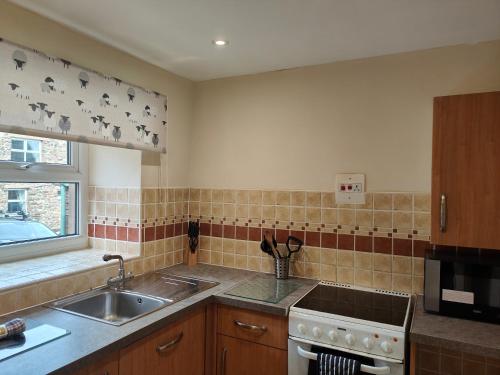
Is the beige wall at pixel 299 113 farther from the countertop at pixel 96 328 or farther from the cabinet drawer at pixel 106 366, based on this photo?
the cabinet drawer at pixel 106 366

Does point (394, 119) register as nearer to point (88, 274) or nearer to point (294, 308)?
point (294, 308)

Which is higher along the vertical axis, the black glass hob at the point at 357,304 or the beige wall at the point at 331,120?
the beige wall at the point at 331,120

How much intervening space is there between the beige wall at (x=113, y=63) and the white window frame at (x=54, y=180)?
0.55 meters

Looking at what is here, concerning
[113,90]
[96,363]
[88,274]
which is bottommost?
[96,363]

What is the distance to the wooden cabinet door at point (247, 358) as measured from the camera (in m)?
1.75

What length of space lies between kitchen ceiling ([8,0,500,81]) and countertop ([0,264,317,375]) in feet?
4.33

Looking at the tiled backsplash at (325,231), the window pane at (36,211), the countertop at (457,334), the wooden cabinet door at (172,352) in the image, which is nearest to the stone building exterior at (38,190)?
the window pane at (36,211)

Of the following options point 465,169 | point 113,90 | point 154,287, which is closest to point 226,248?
point 154,287

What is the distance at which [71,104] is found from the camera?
5.76 ft

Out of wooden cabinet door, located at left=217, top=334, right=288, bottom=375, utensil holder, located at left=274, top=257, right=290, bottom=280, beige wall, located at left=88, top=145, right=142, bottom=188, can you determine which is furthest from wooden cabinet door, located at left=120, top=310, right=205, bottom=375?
beige wall, located at left=88, top=145, right=142, bottom=188

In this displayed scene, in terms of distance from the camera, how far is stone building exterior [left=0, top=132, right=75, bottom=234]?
6.24ft

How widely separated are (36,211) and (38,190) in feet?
0.40

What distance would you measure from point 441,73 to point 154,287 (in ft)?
6.34

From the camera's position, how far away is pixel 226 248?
2.50 m
